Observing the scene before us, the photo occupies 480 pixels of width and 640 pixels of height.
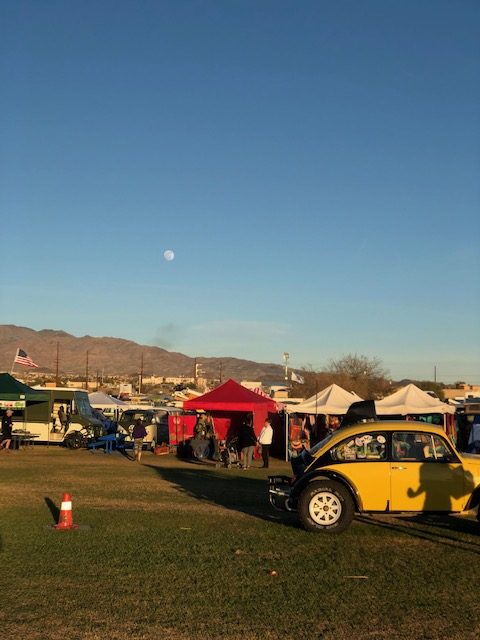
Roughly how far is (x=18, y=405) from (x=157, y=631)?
22.9m

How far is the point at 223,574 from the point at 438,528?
4667mm

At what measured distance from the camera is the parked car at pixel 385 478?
10742 mm

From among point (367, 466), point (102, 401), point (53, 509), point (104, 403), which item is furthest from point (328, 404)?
point (367, 466)

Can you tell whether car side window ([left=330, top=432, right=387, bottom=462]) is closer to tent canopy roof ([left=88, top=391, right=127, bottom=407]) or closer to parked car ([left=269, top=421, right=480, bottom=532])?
parked car ([left=269, top=421, right=480, bottom=532])

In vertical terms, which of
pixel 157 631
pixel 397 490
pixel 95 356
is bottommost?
pixel 157 631

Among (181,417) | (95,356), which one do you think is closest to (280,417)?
(181,417)

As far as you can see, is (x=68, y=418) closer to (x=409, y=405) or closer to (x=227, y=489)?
(x=409, y=405)

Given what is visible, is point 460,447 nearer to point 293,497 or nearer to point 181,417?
point 181,417

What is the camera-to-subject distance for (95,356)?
180750 mm

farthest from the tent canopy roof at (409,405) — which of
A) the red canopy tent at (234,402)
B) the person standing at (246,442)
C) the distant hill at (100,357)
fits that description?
the distant hill at (100,357)

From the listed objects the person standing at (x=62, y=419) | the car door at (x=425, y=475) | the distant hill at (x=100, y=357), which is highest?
the distant hill at (x=100, y=357)

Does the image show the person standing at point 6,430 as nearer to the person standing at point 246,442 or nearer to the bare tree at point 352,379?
the person standing at point 246,442

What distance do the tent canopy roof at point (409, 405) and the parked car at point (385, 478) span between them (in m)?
15.4

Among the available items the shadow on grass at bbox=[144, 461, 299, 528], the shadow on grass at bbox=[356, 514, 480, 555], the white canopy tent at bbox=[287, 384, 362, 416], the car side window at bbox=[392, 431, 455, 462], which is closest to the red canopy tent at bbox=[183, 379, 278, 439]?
the white canopy tent at bbox=[287, 384, 362, 416]
